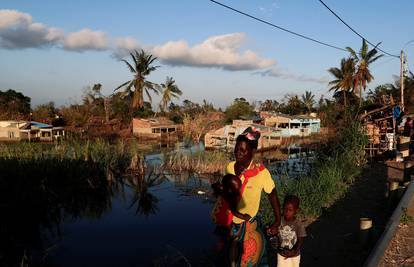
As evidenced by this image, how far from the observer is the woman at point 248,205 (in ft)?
8.91

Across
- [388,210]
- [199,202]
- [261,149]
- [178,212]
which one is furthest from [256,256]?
[261,149]

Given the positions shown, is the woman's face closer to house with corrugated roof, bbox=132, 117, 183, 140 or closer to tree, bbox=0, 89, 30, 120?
house with corrugated roof, bbox=132, 117, 183, 140

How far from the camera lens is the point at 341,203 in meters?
7.97

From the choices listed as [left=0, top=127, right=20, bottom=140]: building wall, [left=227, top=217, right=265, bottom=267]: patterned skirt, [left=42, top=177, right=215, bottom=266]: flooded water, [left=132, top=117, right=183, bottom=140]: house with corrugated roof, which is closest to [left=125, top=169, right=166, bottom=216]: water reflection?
[left=42, top=177, right=215, bottom=266]: flooded water

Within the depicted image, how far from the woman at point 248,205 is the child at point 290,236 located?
56 centimetres

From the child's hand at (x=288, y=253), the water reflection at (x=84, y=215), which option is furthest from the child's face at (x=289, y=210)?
the water reflection at (x=84, y=215)

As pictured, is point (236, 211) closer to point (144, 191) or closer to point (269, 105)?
point (144, 191)

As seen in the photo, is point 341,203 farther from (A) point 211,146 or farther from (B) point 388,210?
(A) point 211,146

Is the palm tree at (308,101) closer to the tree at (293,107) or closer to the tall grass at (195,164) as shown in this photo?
the tree at (293,107)

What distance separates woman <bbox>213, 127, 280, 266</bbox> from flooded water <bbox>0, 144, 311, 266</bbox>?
10.7ft

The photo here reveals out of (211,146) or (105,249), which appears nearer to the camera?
(105,249)

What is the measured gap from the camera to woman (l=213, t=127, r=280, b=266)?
271cm

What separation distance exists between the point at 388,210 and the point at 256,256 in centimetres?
543

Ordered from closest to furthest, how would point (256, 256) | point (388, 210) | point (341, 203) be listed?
point (256, 256) → point (388, 210) → point (341, 203)
